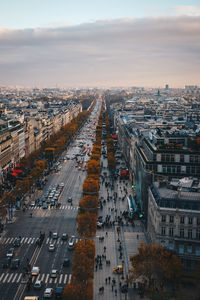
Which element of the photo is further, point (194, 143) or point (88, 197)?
point (88, 197)

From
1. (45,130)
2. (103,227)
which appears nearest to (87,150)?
(45,130)

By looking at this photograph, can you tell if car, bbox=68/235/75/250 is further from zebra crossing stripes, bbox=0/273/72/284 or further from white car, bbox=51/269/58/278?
zebra crossing stripes, bbox=0/273/72/284

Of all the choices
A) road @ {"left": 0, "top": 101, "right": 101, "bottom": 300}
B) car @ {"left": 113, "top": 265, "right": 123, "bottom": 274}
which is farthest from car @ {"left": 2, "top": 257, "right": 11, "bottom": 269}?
car @ {"left": 113, "top": 265, "right": 123, "bottom": 274}

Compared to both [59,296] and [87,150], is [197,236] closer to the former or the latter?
[59,296]

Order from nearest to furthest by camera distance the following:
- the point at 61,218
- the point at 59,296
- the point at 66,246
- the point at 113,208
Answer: the point at 59,296, the point at 66,246, the point at 61,218, the point at 113,208

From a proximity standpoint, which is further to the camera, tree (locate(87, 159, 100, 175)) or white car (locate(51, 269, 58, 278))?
tree (locate(87, 159, 100, 175))

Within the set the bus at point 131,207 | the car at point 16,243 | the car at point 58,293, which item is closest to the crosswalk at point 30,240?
the car at point 16,243

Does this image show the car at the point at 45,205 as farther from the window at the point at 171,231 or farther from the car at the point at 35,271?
the window at the point at 171,231
